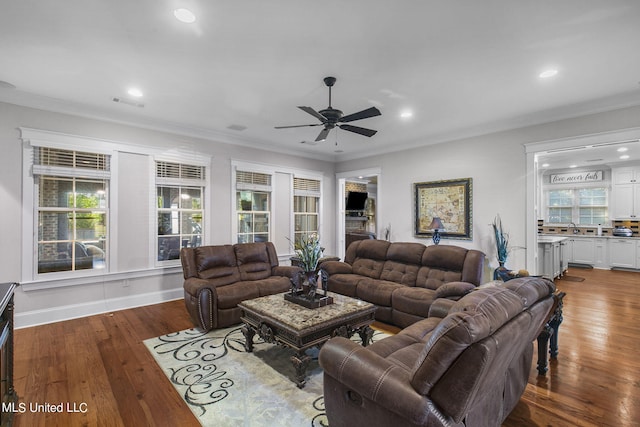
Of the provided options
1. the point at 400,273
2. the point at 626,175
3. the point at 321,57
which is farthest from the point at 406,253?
the point at 626,175

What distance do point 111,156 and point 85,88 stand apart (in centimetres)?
111

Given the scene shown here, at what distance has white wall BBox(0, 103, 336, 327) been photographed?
12.3ft

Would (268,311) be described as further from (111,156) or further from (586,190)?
(586,190)

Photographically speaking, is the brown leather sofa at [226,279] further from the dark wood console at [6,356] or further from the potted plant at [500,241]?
the potted plant at [500,241]

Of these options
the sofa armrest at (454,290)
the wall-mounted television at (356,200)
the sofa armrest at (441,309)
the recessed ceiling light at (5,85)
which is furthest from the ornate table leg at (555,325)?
the wall-mounted television at (356,200)

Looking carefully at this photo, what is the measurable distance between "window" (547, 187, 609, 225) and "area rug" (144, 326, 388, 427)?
8.96 m

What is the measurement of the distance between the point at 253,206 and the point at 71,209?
289 cm

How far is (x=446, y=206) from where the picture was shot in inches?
217

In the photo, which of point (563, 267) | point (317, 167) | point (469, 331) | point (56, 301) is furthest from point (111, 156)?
point (563, 267)

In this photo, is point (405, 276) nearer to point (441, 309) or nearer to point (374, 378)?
point (441, 309)

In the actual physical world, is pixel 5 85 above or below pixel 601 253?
above

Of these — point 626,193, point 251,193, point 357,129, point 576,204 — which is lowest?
point 576,204

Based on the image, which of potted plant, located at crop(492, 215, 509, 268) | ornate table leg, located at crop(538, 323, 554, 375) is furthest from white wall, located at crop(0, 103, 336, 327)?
ornate table leg, located at crop(538, 323, 554, 375)

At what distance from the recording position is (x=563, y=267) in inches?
283
